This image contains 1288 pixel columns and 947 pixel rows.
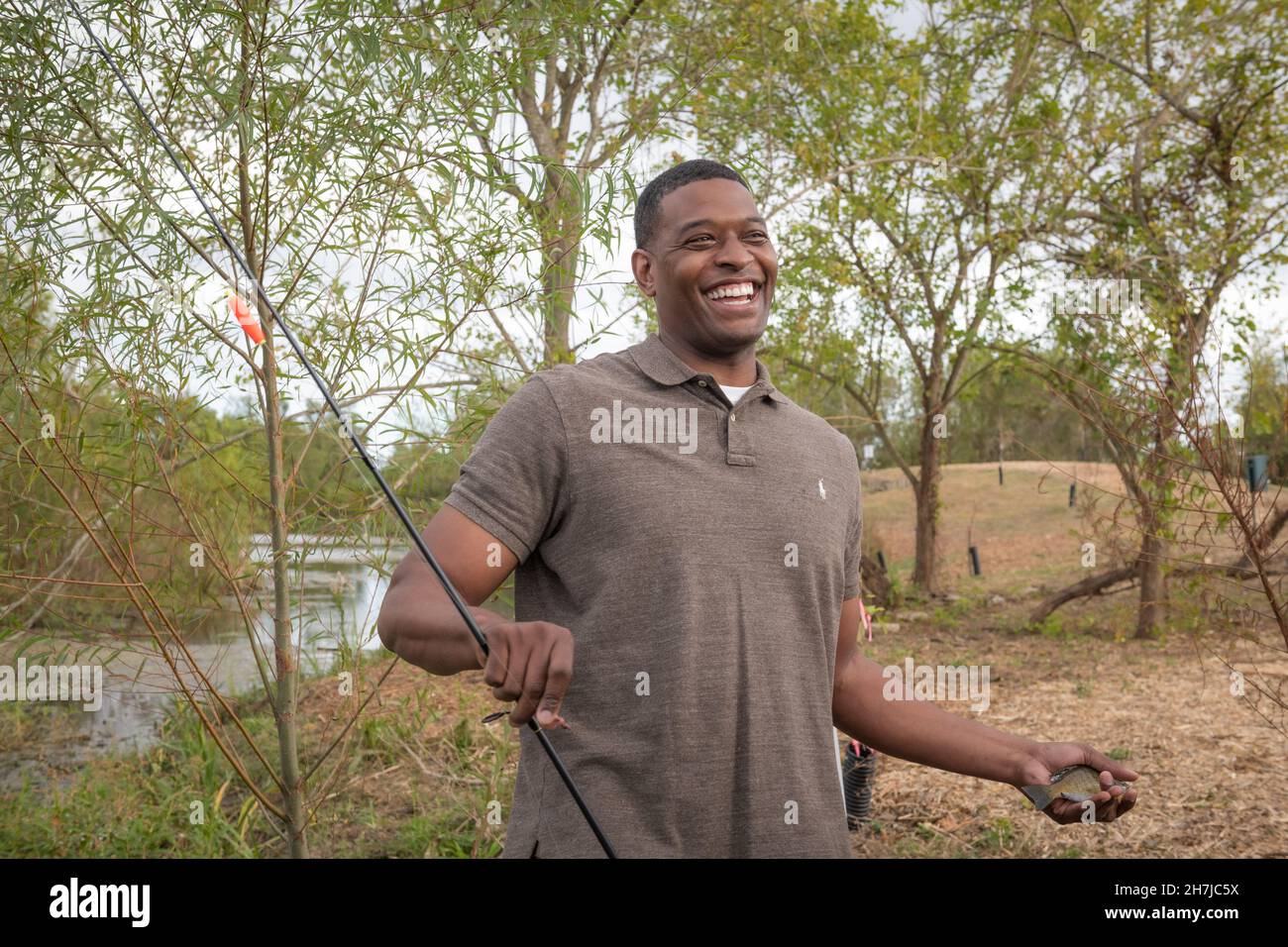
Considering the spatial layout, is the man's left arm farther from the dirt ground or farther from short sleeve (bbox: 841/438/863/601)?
the dirt ground

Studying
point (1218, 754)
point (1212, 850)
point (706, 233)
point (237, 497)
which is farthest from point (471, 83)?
point (1218, 754)

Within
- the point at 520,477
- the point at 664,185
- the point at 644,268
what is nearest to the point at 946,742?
the point at 520,477

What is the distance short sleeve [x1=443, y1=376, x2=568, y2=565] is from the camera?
63.0 inches

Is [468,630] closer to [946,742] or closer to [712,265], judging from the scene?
[712,265]

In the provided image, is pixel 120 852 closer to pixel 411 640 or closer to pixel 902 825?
pixel 902 825

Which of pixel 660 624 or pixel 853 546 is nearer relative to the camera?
pixel 660 624

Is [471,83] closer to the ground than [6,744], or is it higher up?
higher up

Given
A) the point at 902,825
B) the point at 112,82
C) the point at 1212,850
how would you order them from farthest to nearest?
the point at 902,825, the point at 1212,850, the point at 112,82

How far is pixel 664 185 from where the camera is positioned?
2047mm

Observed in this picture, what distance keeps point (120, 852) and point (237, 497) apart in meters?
1.69

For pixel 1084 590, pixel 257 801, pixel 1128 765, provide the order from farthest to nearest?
pixel 1084 590
pixel 1128 765
pixel 257 801

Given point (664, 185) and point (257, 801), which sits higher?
point (664, 185)

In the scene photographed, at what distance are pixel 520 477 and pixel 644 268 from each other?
624 mm
